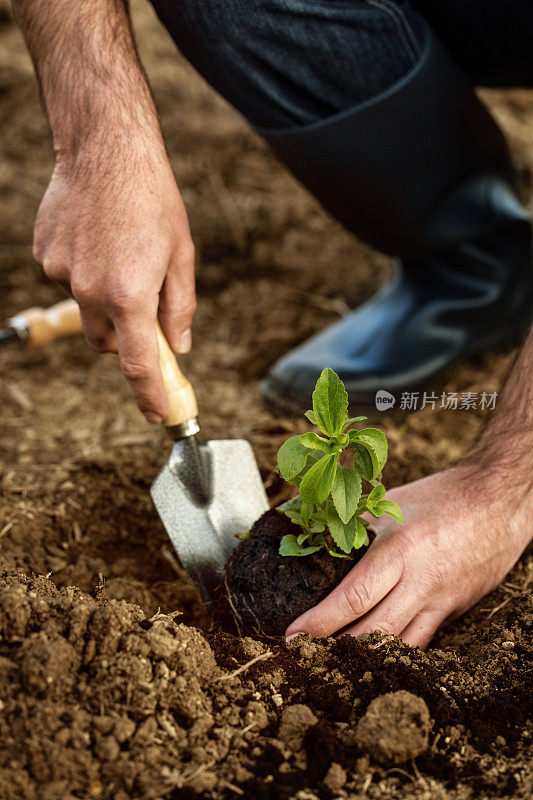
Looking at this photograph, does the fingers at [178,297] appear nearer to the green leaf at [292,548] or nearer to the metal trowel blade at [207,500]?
the metal trowel blade at [207,500]

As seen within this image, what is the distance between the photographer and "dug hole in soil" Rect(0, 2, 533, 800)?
1116mm

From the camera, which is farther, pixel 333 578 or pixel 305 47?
pixel 305 47

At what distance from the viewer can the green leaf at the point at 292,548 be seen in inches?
55.7

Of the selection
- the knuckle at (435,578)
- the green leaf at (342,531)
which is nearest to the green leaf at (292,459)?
the green leaf at (342,531)

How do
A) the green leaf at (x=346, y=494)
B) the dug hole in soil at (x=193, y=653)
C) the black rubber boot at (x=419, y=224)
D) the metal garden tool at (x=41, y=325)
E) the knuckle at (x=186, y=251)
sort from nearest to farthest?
the dug hole in soil at (x=193, y=653) → the green leaf at (x=346, y=494) → the knuckle at (x=186, y=251) → the black rubber boot at (x=419, y=224) → the metal garden tool at (x=41, y=325)

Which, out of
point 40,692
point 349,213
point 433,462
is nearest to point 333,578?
point 40,692

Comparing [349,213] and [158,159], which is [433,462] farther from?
[158,159]

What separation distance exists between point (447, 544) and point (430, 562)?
0.05 m

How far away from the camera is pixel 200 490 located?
1674mm

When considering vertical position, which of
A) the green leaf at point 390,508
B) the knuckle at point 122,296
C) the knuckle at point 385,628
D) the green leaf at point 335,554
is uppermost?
the knuckle at point 122,296

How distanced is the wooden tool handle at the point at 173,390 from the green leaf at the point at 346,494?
0.49 m

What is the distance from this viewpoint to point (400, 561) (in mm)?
1439

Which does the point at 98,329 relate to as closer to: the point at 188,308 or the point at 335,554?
the point at 188,308

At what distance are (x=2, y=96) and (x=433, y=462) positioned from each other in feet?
10.1
